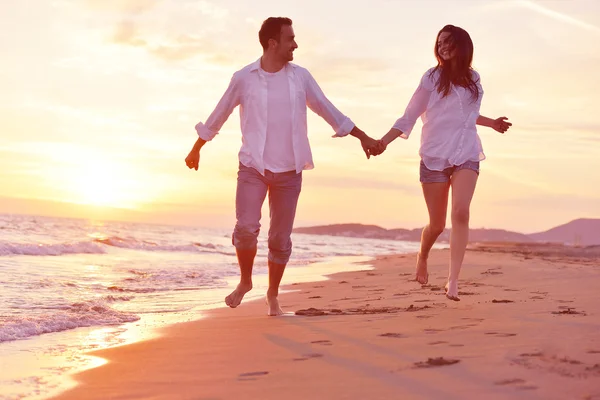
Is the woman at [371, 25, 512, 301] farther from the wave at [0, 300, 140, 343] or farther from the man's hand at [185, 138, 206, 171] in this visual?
the wave at [0, 300, 140, 343]

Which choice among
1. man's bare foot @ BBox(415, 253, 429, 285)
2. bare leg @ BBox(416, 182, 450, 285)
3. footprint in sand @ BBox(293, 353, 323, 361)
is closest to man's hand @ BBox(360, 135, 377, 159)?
bare leg @ BBox(416, 182, 450, 285)

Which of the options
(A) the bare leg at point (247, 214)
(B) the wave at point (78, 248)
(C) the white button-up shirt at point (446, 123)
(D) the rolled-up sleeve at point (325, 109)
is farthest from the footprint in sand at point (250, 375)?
(B) the wave at point (78, 248)

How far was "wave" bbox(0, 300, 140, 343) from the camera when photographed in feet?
16.0

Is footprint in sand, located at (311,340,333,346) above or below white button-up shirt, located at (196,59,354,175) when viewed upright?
below

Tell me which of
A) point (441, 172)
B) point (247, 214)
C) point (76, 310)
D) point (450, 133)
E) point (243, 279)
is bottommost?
point (76, 310)

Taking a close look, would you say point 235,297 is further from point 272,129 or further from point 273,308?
point 272,129

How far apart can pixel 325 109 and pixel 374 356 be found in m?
2.52

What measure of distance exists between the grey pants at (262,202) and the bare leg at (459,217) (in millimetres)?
1221

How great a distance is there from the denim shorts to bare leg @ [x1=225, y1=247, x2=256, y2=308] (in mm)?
1501

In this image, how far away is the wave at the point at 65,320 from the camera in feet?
16.0

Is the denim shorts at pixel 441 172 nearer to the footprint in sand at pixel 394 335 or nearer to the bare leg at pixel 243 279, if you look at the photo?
the bare leg at pixel 243 279

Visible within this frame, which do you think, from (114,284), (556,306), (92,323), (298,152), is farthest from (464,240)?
(114,284)

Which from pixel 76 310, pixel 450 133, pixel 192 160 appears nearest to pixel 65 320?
pixel 76 310

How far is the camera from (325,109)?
5.38 metres
